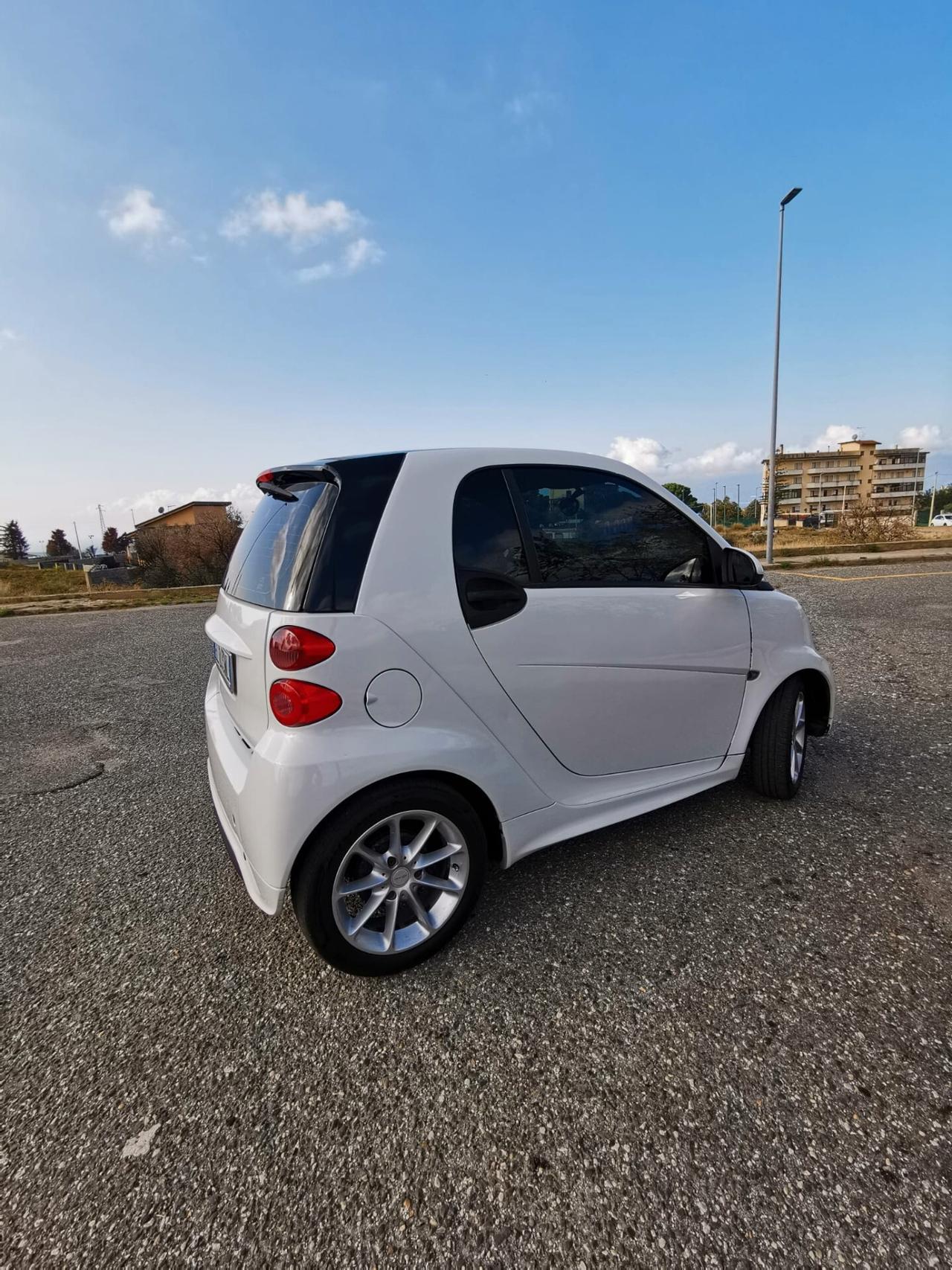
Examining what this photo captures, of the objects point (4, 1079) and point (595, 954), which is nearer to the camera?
point (4, 1079)

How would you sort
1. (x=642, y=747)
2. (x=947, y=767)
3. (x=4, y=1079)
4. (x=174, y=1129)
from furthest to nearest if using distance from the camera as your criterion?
(x=947, y=767)
(x=642, y=747)
(x=4, y=1079)
(x=174, y=1129)

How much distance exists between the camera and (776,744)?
2900 millimetres

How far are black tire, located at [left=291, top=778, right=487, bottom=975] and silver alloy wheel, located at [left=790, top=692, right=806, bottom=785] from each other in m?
1.80

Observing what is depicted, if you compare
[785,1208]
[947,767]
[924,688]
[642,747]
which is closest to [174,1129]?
[785,1208]

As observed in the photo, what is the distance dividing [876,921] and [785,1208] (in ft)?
3.83

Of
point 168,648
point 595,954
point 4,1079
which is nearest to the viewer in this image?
point 4,1079

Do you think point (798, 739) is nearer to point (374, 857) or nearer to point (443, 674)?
point (443, 674)

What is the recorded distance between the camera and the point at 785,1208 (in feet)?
4.22

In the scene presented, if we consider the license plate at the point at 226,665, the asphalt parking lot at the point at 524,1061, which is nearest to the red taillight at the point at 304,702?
the license plate at the point at 226,665

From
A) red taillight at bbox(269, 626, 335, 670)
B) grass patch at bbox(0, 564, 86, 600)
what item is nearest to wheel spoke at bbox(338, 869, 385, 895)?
red taillight at bbox(269, 626, 335, 670)

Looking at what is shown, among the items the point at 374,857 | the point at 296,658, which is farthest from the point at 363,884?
Result: the point at 296,658

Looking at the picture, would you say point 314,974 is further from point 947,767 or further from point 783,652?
point 947,767

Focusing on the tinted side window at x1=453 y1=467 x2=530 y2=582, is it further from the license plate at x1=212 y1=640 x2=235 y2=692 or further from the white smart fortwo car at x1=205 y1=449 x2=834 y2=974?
the license plate at x1=212 y1=640 x2=235 y2=692

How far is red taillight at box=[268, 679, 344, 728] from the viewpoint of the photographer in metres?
1.75
